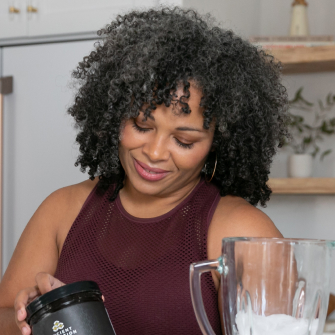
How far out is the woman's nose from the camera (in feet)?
2.87

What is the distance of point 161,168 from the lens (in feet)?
2.97

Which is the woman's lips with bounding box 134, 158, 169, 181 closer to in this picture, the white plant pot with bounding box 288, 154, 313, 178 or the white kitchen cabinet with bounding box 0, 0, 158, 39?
the white kitchen cabinet with bounding box 0, 0, 158, 39

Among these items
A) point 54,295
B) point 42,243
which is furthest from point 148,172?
point 54,295

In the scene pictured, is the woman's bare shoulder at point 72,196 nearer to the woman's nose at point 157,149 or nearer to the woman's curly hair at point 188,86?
the woman's curly hair at point 188,86

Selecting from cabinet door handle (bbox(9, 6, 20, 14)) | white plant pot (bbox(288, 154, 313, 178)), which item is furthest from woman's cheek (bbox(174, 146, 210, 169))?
cabinet door handle (bbox(9, 6, 20, 14))

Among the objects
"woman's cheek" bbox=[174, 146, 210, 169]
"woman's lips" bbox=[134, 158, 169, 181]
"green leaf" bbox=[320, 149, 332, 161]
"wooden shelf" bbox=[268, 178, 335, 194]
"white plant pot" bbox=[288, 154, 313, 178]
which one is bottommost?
"wooden shelf" bbox=[268, 178, 335, 194]

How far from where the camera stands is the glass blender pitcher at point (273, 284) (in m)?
0.46

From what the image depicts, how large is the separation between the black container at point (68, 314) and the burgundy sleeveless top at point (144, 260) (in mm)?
372

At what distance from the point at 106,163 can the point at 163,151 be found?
0.20m

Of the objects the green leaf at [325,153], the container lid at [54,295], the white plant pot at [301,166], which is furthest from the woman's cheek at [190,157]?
the green leaf at [325,153]

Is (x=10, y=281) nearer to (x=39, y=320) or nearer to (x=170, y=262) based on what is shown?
(x=170, y=262)

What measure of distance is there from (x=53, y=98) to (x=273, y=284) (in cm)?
158

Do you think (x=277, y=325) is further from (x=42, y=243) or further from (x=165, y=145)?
(x=42, y=243)

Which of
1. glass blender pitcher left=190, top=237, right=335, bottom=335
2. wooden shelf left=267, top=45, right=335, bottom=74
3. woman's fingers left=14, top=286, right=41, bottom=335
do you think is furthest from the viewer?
wooden shelf left=267, top=45, right=335, bottom=74
